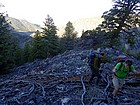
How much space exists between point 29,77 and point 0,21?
1129cm

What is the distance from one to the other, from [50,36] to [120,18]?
1182 centimetres

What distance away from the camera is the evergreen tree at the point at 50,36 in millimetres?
34219

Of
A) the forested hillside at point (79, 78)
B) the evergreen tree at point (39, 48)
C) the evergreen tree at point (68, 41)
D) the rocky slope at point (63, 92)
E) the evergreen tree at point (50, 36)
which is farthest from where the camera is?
the evergreen tree at point (68, 41)

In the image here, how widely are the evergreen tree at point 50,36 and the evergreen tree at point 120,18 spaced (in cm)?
994

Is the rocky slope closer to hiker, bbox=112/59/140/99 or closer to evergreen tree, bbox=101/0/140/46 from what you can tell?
hiker, bbox=112/59/140/99

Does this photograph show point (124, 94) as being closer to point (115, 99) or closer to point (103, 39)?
point (115, 99)

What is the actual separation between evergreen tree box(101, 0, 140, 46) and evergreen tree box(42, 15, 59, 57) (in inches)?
391

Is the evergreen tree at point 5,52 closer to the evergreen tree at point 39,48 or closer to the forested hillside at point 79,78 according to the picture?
the forested hillside at point 79,78

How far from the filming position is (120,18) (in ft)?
86.2

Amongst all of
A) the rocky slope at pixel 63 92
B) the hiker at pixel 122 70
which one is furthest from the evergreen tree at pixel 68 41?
the hiker at pixel 122 70

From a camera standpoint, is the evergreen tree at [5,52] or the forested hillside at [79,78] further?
the evergreen tree at [5,52]

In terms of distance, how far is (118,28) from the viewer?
2655cm

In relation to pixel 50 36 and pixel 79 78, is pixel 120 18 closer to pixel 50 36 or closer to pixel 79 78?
pixel 50 36

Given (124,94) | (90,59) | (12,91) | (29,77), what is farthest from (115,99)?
(29,77)
